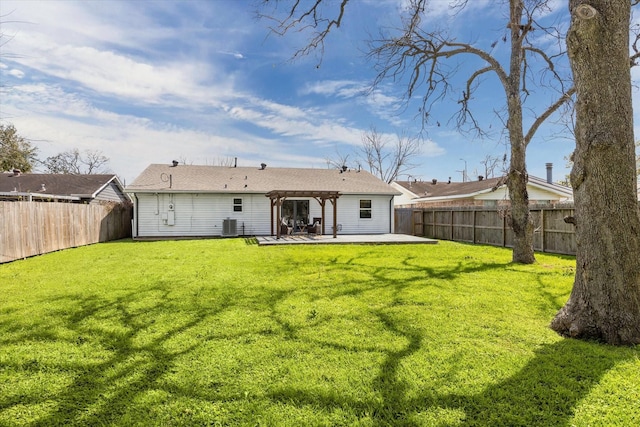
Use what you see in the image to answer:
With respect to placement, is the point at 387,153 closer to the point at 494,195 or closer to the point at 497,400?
the point at 494,195

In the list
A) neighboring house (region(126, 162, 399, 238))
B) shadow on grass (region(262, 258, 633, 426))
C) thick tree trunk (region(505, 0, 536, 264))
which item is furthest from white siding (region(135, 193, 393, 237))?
shadow on grass (region(262, 258, 633, 426))

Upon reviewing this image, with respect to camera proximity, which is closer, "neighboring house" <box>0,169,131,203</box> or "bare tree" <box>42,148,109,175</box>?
"neighboring house" <box>0,169,131,203</box>

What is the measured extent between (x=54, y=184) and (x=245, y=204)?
44.7 feet

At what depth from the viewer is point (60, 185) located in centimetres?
2092

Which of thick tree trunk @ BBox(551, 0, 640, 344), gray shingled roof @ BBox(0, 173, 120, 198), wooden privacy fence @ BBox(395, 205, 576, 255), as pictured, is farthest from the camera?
gray shingled roof @ BBox(0, 173, 120, 198)

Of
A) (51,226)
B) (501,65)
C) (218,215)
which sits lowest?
(51,226)

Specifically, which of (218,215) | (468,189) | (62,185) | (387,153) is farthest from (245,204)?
(387,153)

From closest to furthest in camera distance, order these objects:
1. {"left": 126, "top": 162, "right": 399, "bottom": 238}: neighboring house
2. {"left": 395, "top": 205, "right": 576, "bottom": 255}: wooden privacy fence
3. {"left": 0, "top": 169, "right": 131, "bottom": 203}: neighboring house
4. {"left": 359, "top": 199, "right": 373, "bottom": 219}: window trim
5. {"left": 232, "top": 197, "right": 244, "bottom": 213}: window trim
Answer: {"left": 395, "top": 205, "right": 576, "bottom": 255}: wooden privacy fence < {"left": 126, "top": 162, "right": 399, "bottom": 238}: neighboring house < {"left": 232, "top": 197, "right": 244, "bottom": 213}: window trim < {"left": 359, "top": 199, "right": 373, "bottom": 219}: window trim < {"left": 0, "top": 169, "right": 131, "bottom": 203}: neighboring house

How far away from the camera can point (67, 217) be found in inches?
475

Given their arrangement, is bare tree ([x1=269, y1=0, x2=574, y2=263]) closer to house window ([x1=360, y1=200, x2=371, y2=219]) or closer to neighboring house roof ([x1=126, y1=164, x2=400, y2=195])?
house window ([x1=360, y1=200, x2=371, y2=219])

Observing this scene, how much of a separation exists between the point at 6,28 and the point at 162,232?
13906 millimetres

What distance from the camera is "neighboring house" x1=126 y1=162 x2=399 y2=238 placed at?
52.6ft

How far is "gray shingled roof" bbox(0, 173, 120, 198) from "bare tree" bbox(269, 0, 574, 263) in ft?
62.3

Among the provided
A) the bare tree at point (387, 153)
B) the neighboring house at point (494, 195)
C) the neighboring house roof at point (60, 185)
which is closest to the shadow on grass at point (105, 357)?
the neighboring house at point (494, 195)
